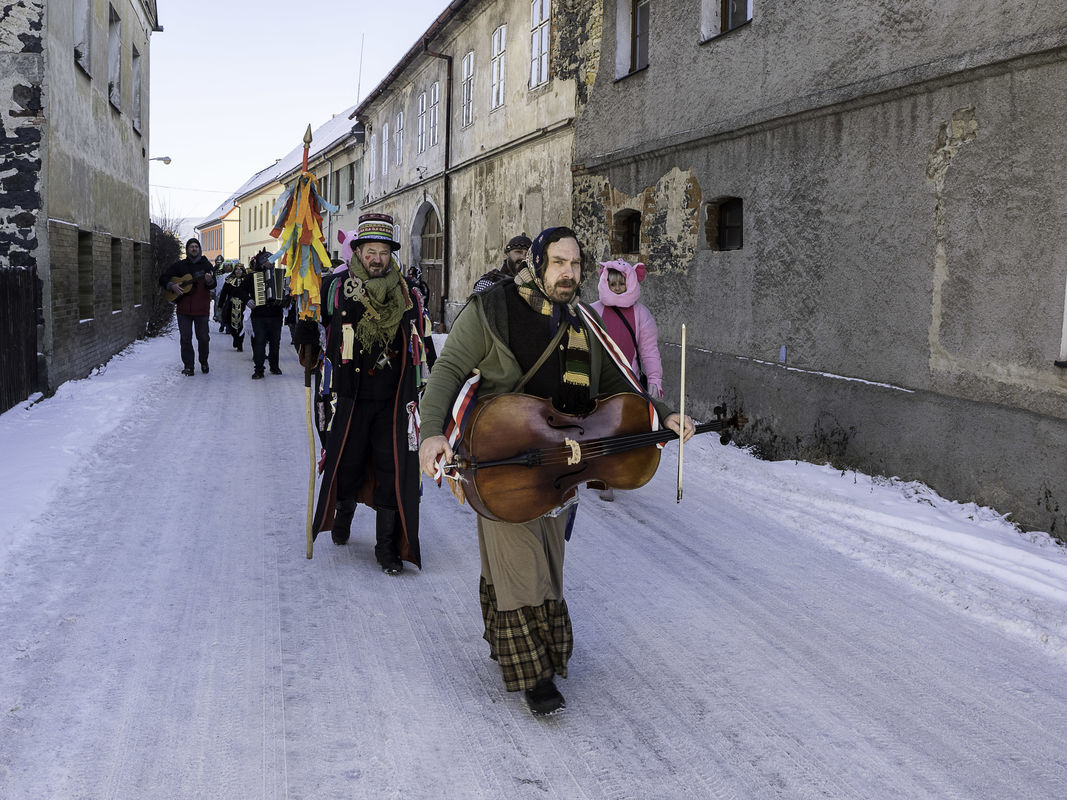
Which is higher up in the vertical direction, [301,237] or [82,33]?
[82,33]

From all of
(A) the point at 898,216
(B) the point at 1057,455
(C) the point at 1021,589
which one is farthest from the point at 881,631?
(A) the point at 898,216

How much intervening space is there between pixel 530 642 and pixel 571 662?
52cm

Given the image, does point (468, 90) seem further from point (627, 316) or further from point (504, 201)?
point (627, 316)

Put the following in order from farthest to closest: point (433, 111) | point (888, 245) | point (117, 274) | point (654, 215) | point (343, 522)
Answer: point (433, 111)
point (117, 274)
point (654, 215)
point (888, 245)
point (343, 522)

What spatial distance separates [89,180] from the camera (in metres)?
12.9

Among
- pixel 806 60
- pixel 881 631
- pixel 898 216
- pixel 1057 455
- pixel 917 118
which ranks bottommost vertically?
pixel 881 631

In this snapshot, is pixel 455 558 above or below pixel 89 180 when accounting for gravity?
below

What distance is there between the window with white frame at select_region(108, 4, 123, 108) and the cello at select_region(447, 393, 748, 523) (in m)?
14.3

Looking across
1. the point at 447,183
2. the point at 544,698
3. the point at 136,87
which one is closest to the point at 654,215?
the point at 544,698

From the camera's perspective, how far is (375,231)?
5184 mm

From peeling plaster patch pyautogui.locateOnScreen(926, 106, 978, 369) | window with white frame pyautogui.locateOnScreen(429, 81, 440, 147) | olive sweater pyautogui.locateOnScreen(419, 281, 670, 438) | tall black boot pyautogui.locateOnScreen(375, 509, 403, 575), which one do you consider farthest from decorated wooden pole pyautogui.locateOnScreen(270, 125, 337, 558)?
window with white frame pyautogui.locateOnScreen(429, 81, 440, 147)

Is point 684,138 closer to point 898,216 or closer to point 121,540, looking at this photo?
point 898,216

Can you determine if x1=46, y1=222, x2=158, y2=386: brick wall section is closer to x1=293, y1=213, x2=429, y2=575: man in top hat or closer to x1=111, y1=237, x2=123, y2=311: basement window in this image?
x1=111, y1=237, x2=123, y2=311: basement window

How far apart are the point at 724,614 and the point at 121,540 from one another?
3.49 meters
